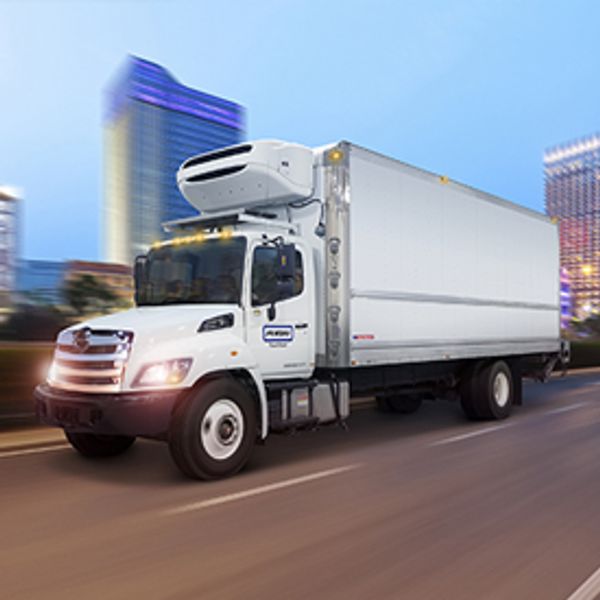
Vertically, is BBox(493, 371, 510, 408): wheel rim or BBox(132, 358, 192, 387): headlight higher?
BBox(132, 358, 192, 387): headlight

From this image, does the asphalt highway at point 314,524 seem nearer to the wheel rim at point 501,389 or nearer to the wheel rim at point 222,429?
the wheel rim at point 222,429

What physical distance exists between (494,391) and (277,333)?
195 inches

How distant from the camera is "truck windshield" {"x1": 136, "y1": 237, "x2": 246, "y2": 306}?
683cm

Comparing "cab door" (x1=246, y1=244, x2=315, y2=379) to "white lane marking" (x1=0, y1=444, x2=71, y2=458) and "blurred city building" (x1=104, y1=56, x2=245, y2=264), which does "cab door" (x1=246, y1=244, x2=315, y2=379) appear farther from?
"blurred city building" (x1=104, y1=56, x2=245, y2=264)

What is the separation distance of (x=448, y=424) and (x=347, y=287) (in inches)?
146

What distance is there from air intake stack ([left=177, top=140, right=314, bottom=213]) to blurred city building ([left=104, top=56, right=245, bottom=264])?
146 metres

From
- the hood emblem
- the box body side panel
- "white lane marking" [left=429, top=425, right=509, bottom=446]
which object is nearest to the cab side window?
the box body side panel

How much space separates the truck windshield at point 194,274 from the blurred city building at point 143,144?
147 meters

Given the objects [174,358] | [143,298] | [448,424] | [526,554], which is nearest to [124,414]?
[174,358]

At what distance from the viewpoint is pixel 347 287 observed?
769 centimetres

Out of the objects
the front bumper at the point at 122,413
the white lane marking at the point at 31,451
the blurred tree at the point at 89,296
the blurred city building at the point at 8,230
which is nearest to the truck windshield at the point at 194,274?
the front bumper at the point at 122,413

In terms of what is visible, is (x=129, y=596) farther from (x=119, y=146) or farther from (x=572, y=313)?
(x=572, y=313)

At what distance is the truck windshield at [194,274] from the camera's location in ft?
22.4

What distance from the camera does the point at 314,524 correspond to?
4887mm
